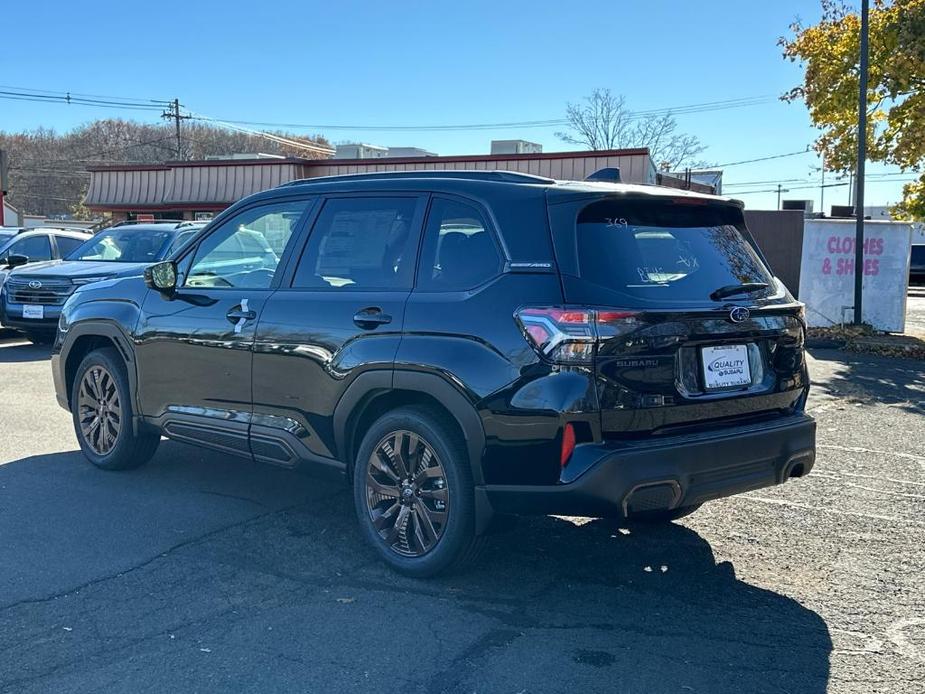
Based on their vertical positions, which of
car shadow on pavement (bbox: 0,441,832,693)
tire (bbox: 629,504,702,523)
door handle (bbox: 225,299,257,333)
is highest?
door handle (bbox: 225,299,257,333)

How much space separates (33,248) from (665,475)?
45.1ft

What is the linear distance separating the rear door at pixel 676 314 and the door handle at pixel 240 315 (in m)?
1.94

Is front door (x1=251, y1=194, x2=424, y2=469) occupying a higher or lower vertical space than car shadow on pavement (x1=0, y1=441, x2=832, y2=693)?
higher

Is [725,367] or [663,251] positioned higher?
[663,251]

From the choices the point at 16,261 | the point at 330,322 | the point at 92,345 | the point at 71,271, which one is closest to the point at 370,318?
the point at 330,322

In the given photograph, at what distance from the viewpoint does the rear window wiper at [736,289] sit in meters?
4.36

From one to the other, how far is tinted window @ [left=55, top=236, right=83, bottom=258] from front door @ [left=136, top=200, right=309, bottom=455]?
10.5 meters

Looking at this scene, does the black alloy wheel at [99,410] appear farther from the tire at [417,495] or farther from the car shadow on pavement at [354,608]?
the tire at [417,495]

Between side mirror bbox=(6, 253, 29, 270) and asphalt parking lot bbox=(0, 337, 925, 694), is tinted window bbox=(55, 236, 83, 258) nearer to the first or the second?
side mirror bbox=(6, 253, 29, 270)

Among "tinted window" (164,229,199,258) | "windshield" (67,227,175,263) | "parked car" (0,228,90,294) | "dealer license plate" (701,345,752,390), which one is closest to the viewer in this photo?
"dealer license plate" (701,345,752,390)

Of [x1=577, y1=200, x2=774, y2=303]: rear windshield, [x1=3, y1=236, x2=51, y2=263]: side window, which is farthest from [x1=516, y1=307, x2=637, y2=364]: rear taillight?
[x1=3, y1=236, x2=51, y2=263]: side window

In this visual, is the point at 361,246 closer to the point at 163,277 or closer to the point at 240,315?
the point at 240,315

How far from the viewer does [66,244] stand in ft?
51.1

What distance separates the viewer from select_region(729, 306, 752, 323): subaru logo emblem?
169 inches
